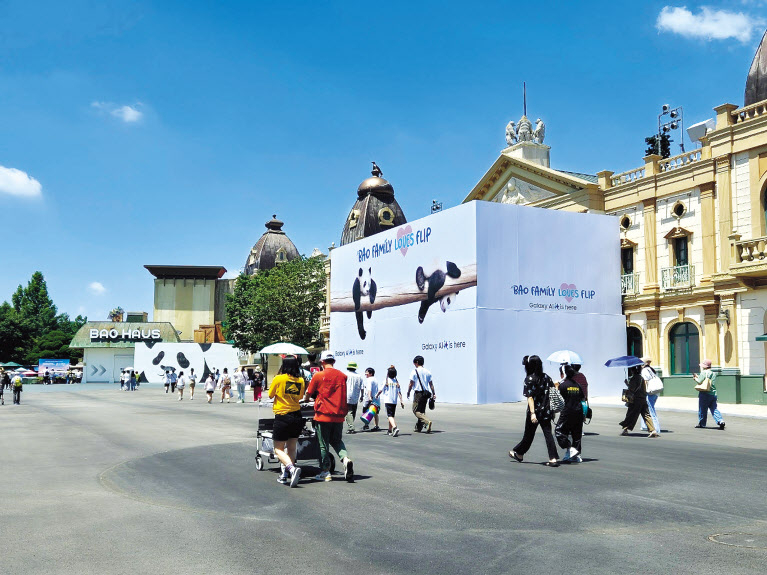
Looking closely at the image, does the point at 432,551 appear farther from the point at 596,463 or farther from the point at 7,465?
the point at 7,465

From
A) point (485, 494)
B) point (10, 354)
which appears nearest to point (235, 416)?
point (485, 494)

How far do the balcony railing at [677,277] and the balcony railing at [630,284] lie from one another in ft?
4.77

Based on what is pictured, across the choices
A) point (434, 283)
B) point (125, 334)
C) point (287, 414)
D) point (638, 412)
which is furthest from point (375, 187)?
point (287, 414)

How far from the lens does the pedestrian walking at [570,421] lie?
1187 centimetres

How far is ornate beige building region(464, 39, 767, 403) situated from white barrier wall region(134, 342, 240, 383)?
46598 millimetres

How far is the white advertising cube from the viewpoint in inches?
1238

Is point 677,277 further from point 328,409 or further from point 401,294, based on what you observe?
point 328,409

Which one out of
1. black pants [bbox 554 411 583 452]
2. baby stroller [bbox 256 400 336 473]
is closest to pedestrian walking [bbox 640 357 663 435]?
black pants [bbox 554 411 583 452]

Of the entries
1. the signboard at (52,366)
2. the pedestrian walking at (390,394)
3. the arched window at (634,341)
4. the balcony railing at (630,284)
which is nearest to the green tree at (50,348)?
the signboard at (52,366)

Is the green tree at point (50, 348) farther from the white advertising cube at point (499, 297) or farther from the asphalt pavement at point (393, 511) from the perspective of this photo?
the asphalt pavement at point (393, 511)

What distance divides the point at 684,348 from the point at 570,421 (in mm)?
23153

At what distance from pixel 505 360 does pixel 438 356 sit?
10.8 feet

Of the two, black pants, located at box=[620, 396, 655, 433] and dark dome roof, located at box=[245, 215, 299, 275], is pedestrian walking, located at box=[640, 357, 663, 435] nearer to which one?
black pants, located at box=[620, 396, 655, 433]

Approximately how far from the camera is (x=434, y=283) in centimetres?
3428
